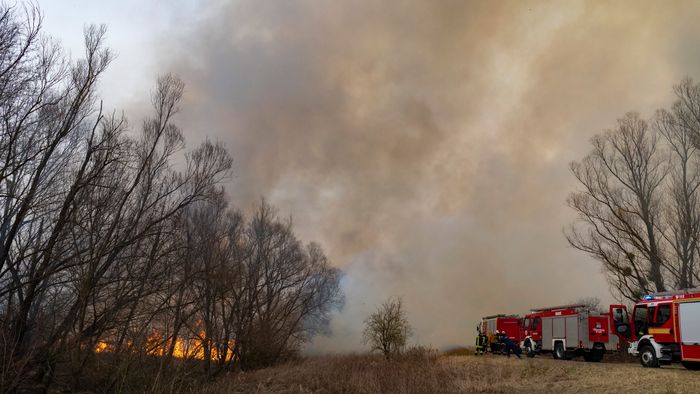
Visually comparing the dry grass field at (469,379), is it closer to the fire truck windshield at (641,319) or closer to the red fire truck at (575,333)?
the fire truck windshield at (641,319)

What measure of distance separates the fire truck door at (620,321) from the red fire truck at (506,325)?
12382mm

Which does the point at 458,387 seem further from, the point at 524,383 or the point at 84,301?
the point at 84,301

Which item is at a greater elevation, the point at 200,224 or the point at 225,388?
the point at 200,224

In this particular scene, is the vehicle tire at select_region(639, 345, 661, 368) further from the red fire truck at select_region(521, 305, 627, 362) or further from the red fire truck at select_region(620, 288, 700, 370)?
the red fire truck at select_region(521, 305, 627, 362)

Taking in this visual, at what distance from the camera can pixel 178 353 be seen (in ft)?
52.9

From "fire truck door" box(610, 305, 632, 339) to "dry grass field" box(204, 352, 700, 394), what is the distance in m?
4.85

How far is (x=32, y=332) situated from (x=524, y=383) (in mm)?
18337

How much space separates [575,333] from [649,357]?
846 cm

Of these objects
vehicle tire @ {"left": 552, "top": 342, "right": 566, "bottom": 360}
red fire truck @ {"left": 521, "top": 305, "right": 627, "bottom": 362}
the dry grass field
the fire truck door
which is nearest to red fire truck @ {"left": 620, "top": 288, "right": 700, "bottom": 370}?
the dry grass field

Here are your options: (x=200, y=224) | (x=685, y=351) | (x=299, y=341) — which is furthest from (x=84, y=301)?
(x=299, y=341)

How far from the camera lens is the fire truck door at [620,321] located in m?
27.5

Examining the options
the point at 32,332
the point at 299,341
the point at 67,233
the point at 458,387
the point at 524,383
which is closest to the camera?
the point at 32,332

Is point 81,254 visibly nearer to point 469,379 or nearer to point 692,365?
point 469,379

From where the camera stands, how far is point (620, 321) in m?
28.3
